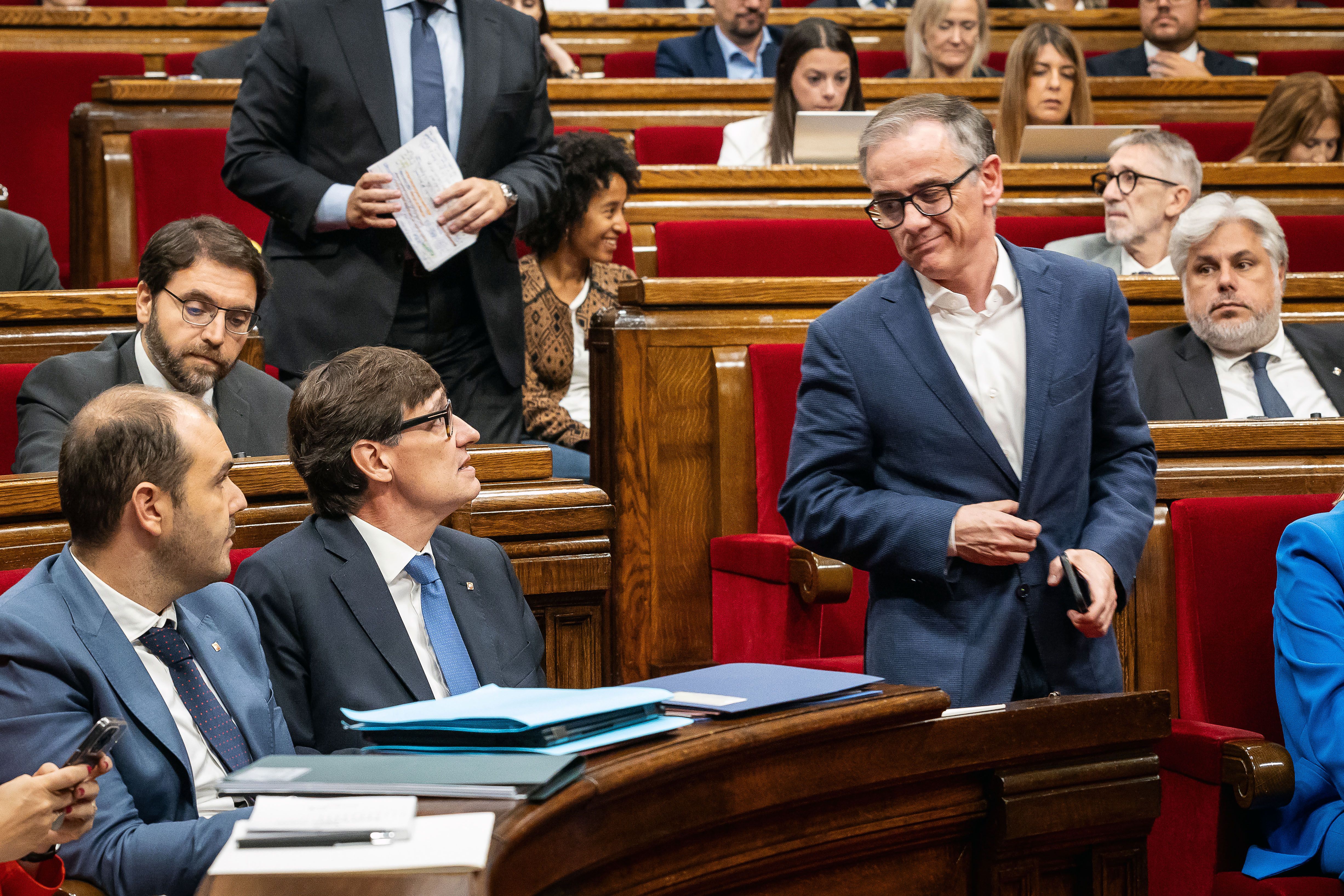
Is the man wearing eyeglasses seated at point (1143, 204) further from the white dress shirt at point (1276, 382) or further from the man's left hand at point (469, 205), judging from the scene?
the man's left hand at point (469, 205)

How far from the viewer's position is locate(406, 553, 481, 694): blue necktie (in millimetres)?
1216

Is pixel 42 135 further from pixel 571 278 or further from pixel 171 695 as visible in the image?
pixel 171 695

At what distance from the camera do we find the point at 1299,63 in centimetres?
390

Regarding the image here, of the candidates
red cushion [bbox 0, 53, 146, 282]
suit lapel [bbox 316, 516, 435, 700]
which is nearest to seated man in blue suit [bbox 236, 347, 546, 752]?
suit lapel [bbox 316, 516, 435, 700]

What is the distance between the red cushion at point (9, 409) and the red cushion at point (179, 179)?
96cm

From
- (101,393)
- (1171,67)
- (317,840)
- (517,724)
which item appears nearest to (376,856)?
(317,840)

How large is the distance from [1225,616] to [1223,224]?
0.87m

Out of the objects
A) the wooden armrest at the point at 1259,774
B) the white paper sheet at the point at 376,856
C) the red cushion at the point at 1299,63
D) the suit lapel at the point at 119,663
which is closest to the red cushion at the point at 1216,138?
the red cushion at the point at 1299,63

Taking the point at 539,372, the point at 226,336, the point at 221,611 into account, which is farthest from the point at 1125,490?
the point at 539,372

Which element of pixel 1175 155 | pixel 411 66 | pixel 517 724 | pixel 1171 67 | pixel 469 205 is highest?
pixel 1171 67

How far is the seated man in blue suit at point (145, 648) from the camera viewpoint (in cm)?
93

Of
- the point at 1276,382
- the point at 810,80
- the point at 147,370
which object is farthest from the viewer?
the point at 810,80

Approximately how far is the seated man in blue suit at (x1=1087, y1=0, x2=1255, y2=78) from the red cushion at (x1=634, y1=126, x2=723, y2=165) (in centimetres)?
130

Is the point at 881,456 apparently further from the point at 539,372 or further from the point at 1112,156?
the point at 1112,156
